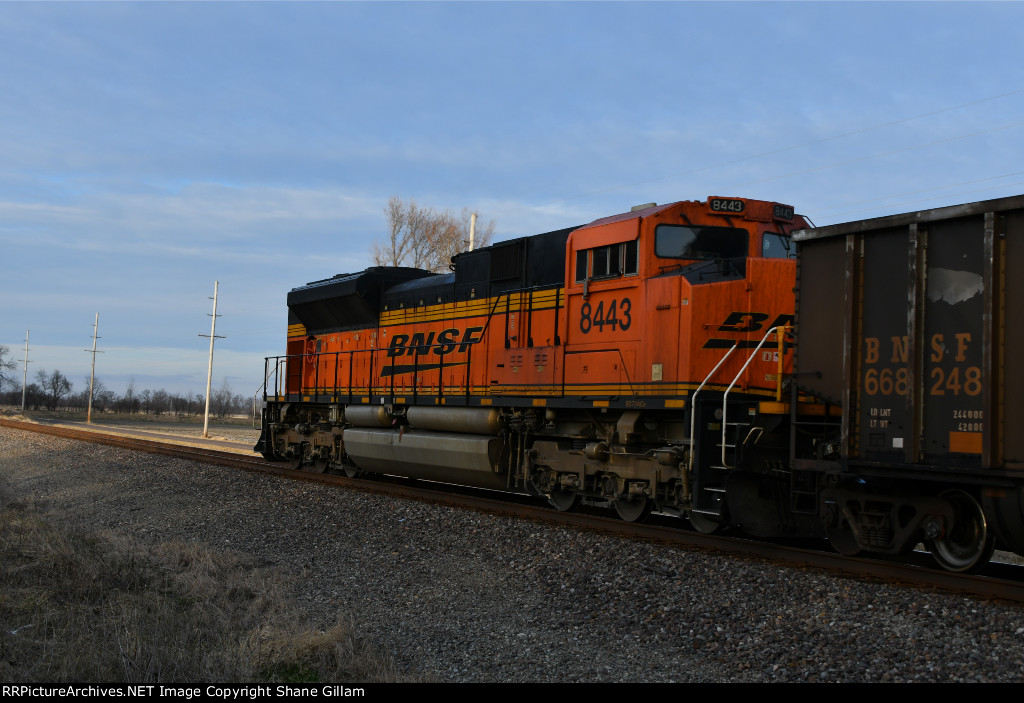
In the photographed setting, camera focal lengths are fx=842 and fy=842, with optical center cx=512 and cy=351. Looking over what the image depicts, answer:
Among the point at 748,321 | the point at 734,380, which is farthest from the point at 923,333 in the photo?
the point at 748,321

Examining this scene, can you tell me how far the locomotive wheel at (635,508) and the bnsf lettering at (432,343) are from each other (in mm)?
3844

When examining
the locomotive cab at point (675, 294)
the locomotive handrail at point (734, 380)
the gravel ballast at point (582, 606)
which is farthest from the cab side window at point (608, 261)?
the gravel ballast at point (582, 606)

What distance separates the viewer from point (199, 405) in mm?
107875

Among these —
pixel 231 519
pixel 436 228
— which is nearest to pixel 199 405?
pixel 436 228

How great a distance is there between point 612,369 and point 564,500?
2.14m

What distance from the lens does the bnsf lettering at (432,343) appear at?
13.2m

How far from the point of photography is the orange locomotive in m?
8.96

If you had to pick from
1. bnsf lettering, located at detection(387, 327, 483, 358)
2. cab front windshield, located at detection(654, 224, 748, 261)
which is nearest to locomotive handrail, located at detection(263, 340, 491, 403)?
bnsf lettering, located at detection(387, 327, 483, 358)

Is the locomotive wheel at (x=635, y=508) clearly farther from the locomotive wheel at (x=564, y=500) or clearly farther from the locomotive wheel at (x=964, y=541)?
the locomotive wheel at (x=964, y=541)

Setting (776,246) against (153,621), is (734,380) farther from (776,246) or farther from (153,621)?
(153,621)

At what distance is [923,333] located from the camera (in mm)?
6684

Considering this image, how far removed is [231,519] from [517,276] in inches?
209

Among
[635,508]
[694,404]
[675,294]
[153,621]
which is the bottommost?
[153,621]

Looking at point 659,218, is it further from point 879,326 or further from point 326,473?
point 326,473
